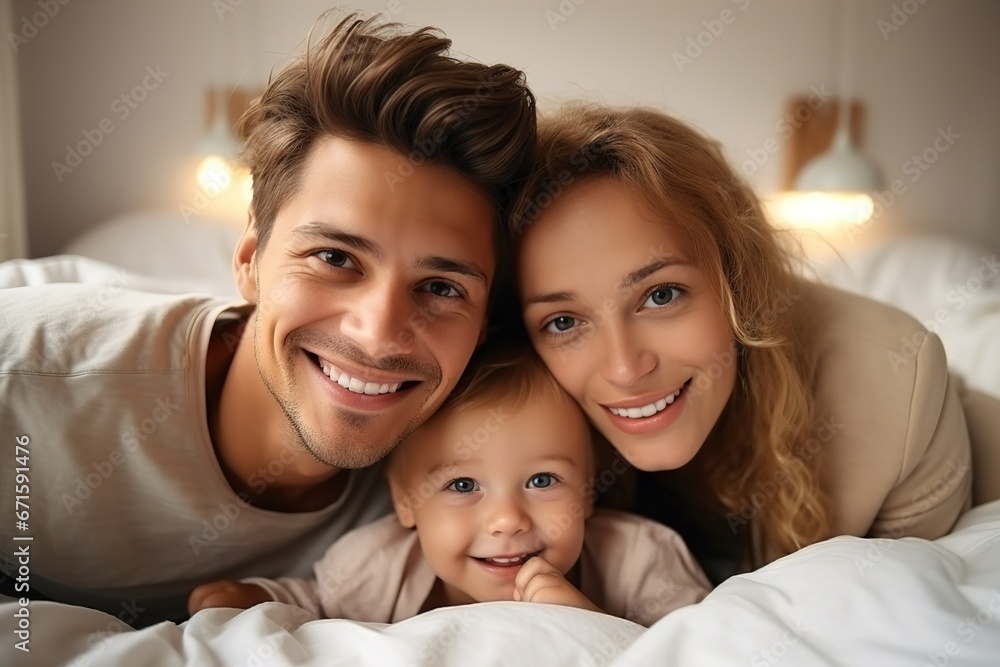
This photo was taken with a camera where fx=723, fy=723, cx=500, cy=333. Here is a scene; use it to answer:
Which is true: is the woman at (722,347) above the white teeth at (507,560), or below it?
above

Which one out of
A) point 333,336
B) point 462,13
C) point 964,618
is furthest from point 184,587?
point 462,13

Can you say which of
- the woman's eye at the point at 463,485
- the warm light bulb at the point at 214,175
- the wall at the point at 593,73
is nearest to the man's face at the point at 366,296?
the woman's eye at the point at 463,485

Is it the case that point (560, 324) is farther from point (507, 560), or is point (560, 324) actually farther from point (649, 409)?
point (507, 560)

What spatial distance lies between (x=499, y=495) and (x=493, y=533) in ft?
0.17

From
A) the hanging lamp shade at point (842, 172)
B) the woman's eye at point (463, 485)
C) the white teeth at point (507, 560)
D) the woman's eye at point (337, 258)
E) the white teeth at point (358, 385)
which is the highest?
the hanging lamp shade at point (842, 172)

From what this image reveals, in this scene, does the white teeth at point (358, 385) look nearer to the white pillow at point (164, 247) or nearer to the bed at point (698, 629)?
the bed at point (698, 629)

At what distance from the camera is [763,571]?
32.7 inches

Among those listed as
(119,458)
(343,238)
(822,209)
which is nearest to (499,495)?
(343,238)

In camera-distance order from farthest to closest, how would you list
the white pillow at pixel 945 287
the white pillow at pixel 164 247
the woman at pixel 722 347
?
the white pillow at pixel 164 247 → the white pillow at pixel 945 287 → the woman at pixel 722 347

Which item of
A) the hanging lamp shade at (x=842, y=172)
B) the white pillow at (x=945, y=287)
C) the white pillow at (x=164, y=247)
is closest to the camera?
the white pillow at (x=945, y=287)

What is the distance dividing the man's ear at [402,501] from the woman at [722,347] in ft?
0.97

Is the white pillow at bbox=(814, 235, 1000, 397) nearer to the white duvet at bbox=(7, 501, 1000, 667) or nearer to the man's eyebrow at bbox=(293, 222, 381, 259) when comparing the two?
the white duvet at bbox=(7, 501, 1000, 667)

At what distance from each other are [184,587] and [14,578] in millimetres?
230

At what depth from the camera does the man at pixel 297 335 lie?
3.14 feet
